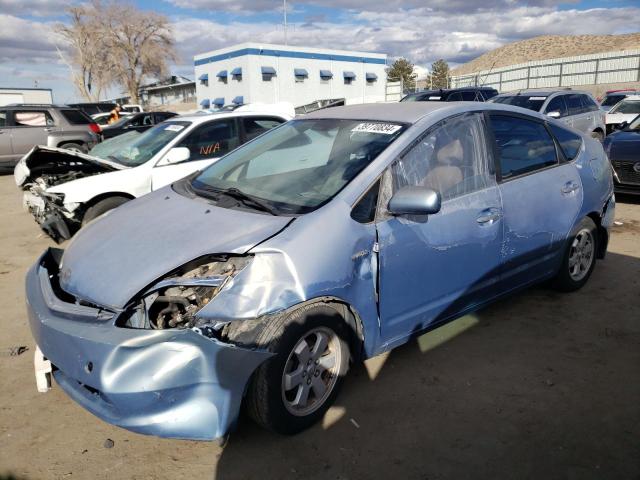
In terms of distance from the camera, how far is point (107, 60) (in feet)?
162

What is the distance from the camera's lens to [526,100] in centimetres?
1156

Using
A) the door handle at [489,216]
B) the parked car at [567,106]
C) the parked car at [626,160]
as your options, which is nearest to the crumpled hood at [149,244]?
the door handle at [489,216]

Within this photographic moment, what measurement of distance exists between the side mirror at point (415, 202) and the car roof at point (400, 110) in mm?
638

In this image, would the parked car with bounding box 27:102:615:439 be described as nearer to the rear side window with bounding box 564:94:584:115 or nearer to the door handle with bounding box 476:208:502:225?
the door handle with bounding box 476:208:502:225

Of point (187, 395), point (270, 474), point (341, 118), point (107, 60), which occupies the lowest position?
point (270, 474)

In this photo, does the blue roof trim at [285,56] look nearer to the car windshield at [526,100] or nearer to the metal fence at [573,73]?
the metal fence at [573,73]

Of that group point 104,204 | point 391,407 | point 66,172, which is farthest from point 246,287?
point 66,172

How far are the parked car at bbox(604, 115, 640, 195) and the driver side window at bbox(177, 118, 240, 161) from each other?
5.71m

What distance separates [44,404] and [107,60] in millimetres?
53531

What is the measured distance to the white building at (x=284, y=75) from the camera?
3338cm

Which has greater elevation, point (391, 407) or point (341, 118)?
point (341, 118)

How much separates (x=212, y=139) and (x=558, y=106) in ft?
28.0

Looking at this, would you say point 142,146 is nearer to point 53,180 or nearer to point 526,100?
point 53,180

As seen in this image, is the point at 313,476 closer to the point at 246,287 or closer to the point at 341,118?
the point at 246,287
